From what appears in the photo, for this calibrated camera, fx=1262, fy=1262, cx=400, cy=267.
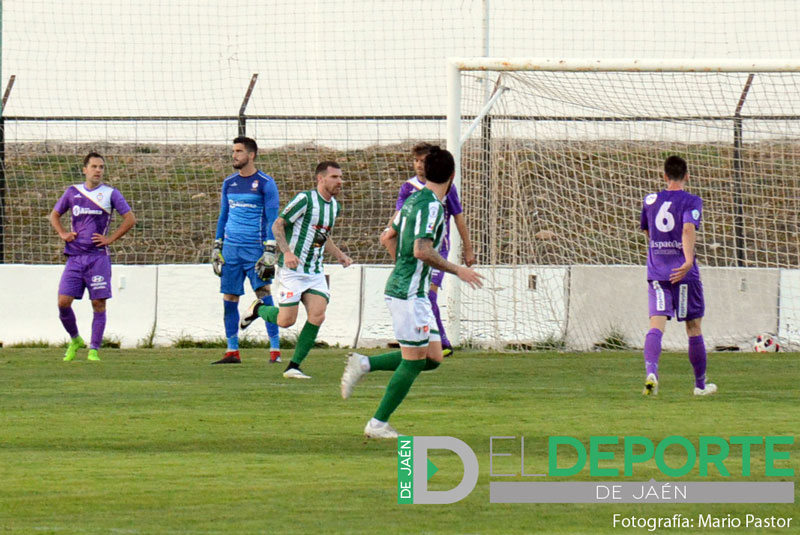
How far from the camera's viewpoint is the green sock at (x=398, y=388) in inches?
300

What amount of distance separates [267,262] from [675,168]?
4.30 m

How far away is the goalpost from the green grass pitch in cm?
137

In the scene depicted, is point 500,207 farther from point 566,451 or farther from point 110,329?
point 566,451

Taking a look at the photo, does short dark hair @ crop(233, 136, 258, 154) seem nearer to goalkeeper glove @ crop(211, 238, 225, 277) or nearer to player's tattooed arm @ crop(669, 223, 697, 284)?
goalkeeper glove @ crop(211, 238, 225, 277)

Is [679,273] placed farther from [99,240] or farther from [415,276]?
[99,240]

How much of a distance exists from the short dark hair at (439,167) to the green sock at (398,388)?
113 cm

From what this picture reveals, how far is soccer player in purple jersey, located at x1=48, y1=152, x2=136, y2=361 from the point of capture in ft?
44.4

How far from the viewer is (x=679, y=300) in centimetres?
1008

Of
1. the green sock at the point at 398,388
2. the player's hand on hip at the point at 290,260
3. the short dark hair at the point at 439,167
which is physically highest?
the short dark hair at the point at 439,167

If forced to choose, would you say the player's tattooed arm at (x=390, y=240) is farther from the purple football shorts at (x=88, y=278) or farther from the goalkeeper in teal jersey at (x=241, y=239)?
the purple football shorts at (x=88, y=278)

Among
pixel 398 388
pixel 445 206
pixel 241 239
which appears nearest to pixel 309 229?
pixel 445 206

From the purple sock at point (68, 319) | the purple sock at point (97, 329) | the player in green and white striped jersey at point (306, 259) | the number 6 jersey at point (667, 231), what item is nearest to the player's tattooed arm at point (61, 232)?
the purple sock at point (68, 319)

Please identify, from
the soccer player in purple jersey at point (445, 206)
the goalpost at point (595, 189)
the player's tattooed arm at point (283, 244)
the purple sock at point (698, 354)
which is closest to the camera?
the purple sock at point (698, 354)

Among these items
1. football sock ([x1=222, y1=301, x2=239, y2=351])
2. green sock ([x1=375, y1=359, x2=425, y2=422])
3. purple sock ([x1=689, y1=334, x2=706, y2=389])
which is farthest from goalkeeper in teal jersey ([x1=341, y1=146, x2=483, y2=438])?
football sock ([x1=222, y1=301, x2=239, y2=351])
